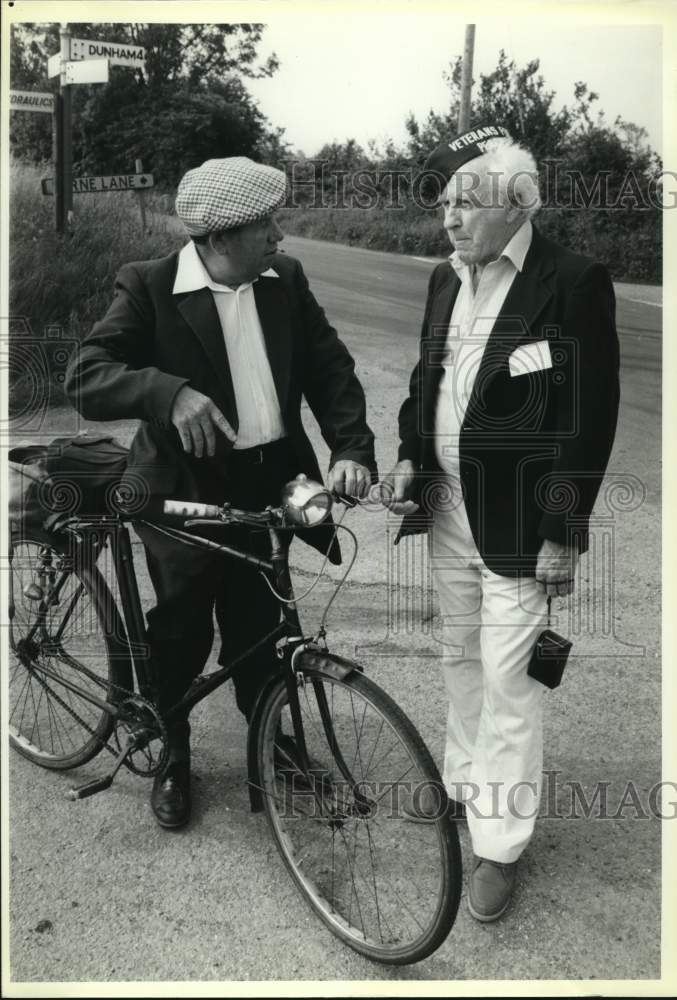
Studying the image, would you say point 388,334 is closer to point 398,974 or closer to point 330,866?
point 330,866

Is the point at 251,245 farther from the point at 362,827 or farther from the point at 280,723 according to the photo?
the point at 362,827

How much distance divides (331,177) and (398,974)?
227cm

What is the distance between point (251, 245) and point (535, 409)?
0.88 meters

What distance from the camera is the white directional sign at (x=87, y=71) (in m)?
3.03

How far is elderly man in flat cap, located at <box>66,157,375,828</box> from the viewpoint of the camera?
2.82 meters

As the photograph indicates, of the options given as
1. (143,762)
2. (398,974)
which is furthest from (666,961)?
(143,762)

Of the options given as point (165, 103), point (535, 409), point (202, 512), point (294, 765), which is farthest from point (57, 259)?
point (294, 765)

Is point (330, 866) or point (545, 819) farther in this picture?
point (545, 819)

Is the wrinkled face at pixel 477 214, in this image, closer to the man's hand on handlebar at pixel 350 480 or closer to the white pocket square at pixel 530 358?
the white pocket square at pixel 530 358

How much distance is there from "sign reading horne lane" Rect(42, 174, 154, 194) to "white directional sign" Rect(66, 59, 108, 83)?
269mm

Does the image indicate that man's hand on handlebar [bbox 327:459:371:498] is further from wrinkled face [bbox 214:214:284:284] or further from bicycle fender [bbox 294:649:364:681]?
wrinkled face [bbox 214:214:284:284]

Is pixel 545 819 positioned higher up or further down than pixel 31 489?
further down

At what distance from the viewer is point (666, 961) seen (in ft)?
9.81

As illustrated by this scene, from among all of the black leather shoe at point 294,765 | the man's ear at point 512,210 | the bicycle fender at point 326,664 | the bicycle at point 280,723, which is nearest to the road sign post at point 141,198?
the bicycle at point 280,723
